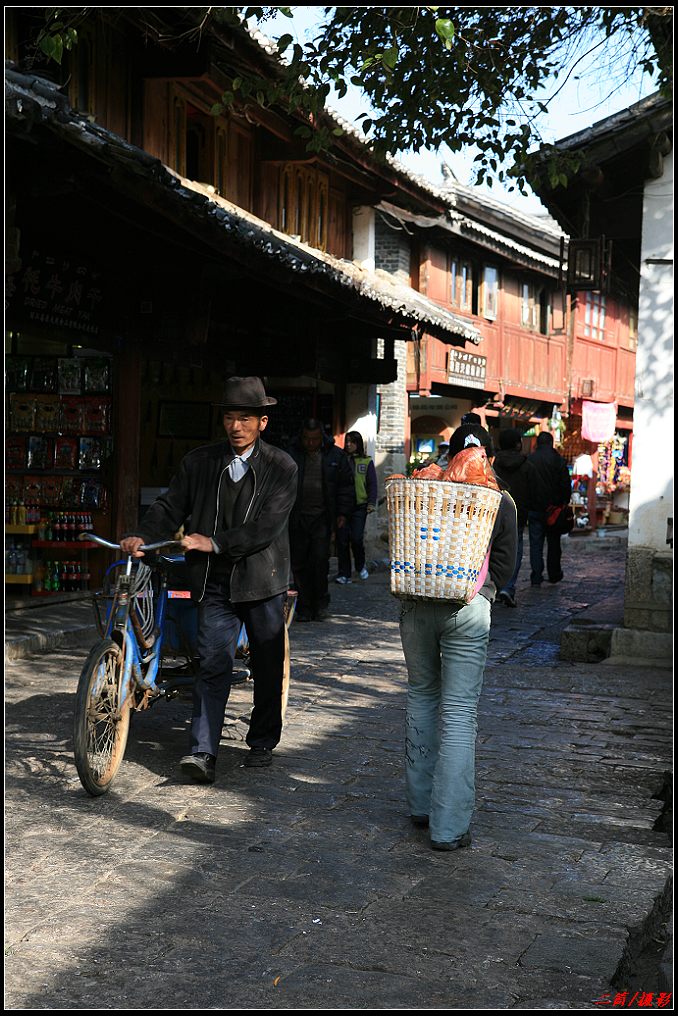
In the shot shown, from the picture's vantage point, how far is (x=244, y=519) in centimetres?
607

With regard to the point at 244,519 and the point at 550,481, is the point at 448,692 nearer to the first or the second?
the point at 244,519

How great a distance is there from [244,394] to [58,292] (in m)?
5.07

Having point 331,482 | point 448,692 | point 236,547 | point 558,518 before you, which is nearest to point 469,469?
point 448,692

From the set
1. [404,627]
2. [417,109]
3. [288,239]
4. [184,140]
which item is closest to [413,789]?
[404,627]

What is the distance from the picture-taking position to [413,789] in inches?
207

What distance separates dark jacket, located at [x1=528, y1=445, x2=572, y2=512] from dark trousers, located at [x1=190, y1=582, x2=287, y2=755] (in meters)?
8.98

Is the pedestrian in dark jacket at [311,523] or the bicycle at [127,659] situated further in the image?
the pedestrian in dark jacket at [311,523]

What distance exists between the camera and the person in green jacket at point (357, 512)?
1545 cm

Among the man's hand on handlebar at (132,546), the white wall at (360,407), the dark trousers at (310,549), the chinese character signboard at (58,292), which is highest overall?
the chinese character signboard at (58,292)

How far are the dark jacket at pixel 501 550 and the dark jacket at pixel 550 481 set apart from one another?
9.79 meters

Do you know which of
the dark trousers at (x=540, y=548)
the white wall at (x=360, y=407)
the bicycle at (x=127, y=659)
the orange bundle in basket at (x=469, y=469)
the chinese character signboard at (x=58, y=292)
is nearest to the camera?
the orange bundle in basket at (x=469, y=469)

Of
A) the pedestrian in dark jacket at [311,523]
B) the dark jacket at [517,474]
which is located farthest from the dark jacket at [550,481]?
the pedestrian in dark jacket at [311,523]

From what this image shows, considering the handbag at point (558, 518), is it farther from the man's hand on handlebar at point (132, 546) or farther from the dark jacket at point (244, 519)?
the man's hand on handlebar at point (132, 546)

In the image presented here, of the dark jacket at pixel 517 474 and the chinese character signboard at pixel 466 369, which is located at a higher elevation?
the chinese character signboard at pixel 466 369
